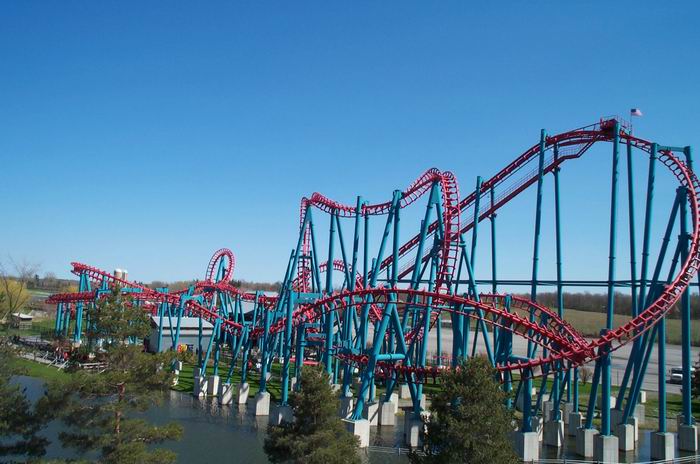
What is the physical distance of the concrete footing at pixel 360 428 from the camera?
18172 millimetres

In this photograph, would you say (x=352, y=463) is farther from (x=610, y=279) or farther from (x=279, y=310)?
(x=279, y=310)

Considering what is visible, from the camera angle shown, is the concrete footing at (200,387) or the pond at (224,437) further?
the concrete footing at (200,387)

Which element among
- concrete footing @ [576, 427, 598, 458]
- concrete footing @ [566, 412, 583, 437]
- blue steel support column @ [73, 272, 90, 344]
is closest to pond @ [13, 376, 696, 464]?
concrete footing @ [576, 427, 598, 458]

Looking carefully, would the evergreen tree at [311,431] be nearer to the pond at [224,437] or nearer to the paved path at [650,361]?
the pond at [224,437]

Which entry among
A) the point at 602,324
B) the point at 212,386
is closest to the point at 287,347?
the point at 212,386

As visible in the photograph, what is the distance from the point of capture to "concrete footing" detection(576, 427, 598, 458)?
1797 cm

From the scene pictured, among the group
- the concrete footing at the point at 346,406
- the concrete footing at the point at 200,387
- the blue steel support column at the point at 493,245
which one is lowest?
the concrete footing at the point at 200,387

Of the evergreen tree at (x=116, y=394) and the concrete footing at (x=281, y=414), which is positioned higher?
the evergreen tree at (x=116, y=394)

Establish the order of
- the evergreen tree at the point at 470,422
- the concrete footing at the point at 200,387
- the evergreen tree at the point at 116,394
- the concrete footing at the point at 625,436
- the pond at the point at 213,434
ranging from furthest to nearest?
the concrete footing at the point at 200,387, the concrete footing at the point at 625,436, the pond at the point at 213,434, the evergreen tree at the point at 116,394, the evergreen tree at the point at 470,422

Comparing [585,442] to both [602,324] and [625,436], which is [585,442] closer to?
[625,436]

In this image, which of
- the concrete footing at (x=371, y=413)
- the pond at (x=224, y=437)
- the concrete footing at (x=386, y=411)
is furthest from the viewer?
the concrete footing at (x=386, y=411)

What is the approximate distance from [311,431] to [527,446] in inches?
328

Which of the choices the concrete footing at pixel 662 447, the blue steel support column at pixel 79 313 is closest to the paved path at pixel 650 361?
the concrete footing at pixel 662 447

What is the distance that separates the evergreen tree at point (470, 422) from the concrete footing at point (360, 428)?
274 inches
